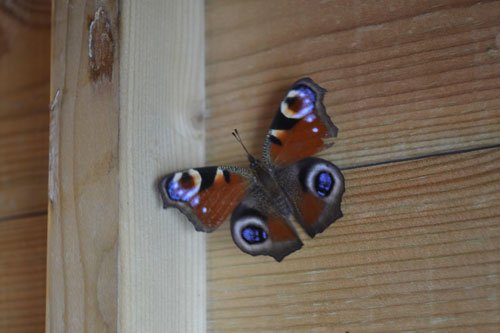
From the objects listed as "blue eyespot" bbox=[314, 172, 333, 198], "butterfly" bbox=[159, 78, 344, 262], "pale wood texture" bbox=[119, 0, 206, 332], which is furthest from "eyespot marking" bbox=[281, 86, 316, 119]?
"pale wood texture" bbox=[119, 0, 206, 332]

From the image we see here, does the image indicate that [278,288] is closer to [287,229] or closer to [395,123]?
[287,229]

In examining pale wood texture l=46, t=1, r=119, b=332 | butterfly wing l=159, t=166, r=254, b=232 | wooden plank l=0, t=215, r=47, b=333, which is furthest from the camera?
wooden plank l=0, t=215, r=47, b=333

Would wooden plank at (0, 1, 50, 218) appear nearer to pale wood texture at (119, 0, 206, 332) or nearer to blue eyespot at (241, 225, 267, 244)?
pale wood texture at (119, 0, 206, 332)

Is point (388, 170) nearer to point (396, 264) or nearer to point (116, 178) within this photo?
point (396, 264)

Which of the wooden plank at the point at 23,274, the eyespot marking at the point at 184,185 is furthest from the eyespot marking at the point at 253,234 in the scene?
the wooden plank at the point at 23,274

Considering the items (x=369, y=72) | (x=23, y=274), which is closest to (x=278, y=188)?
(x=369, y=72)

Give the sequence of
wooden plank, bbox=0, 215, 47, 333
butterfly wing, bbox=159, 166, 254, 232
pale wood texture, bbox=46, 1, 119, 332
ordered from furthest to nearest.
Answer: wooden plank, bbox=0, 215, 47, 333, butterfly wing, bbox=159, 166, 254, 232, pale wood texture, bbox=46, 1, 119, 332

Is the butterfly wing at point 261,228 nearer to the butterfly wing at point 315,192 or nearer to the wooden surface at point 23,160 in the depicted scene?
the butterfly wing at point 315,192

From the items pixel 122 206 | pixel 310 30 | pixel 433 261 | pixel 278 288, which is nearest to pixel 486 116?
pixel 433 261
